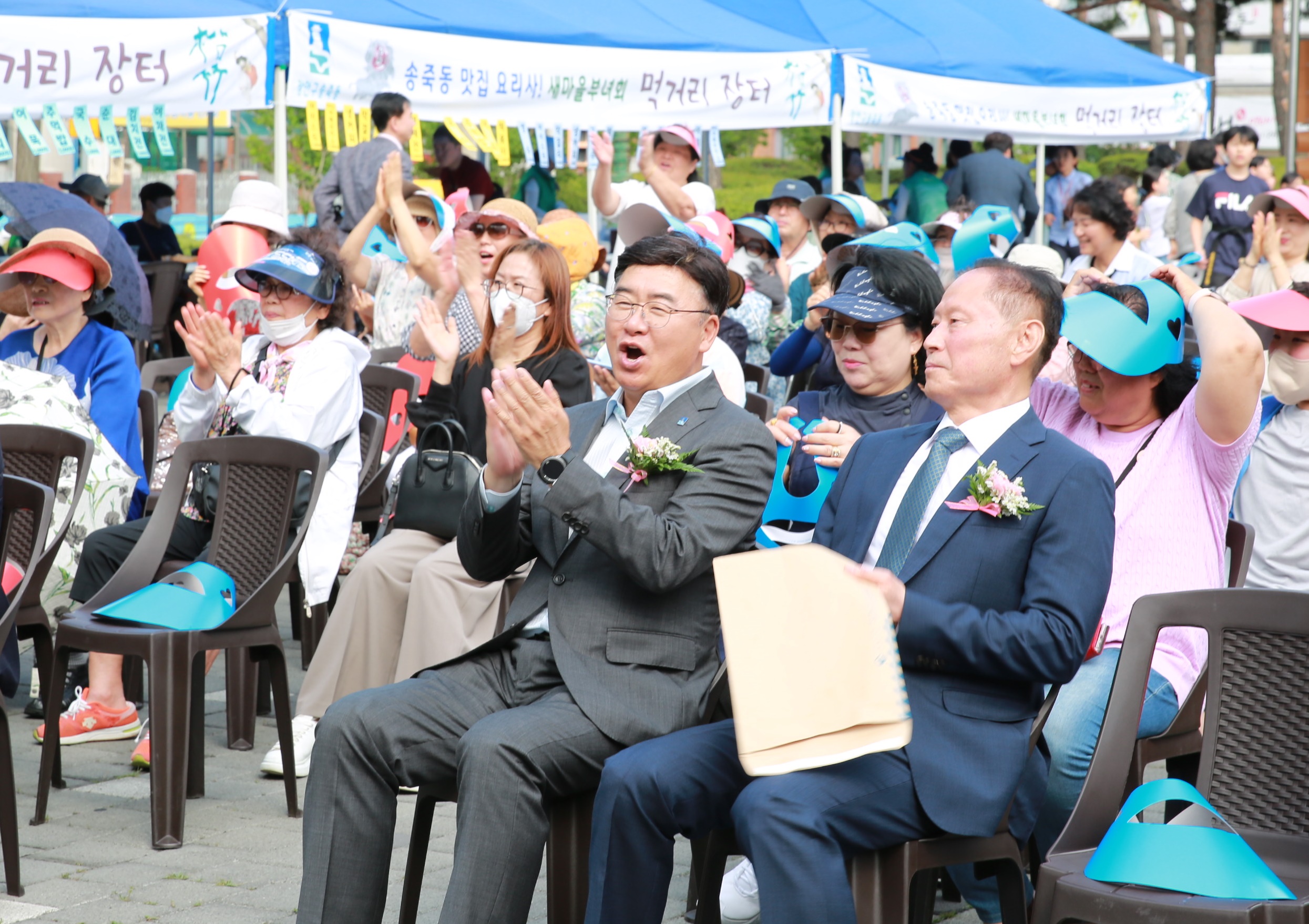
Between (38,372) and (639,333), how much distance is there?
2665mm

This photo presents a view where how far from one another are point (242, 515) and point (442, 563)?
2.43ft

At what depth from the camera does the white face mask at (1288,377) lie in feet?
12.6

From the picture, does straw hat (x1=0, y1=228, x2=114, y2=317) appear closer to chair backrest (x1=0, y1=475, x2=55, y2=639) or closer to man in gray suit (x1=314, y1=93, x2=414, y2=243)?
chair backrest (x1=0, y1=475, x2=55, y2=639)

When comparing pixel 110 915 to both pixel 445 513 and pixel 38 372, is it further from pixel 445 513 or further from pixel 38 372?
pixel 38 372

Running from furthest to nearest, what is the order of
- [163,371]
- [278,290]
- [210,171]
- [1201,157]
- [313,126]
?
[210,171], [1201,157], [313,126], [163,371], [278,290]

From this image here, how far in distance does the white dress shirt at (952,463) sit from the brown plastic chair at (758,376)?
3.61 meters

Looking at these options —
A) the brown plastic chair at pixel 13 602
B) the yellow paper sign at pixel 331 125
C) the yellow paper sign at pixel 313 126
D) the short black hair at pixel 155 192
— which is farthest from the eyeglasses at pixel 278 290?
the short black hair at pixel 155 192

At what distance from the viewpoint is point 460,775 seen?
289 cm

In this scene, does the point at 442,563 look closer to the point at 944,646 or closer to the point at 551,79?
the point at 944,646

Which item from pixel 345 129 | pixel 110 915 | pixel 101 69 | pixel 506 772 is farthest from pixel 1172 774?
pixel 345 129

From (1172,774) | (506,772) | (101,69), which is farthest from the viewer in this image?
(101,69)

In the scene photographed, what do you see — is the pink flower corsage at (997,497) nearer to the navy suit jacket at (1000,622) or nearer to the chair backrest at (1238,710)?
the navy suit jacket at (1000,622)

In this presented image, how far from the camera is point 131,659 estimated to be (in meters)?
5.42

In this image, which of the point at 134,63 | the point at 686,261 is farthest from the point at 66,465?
the point at 134,63
